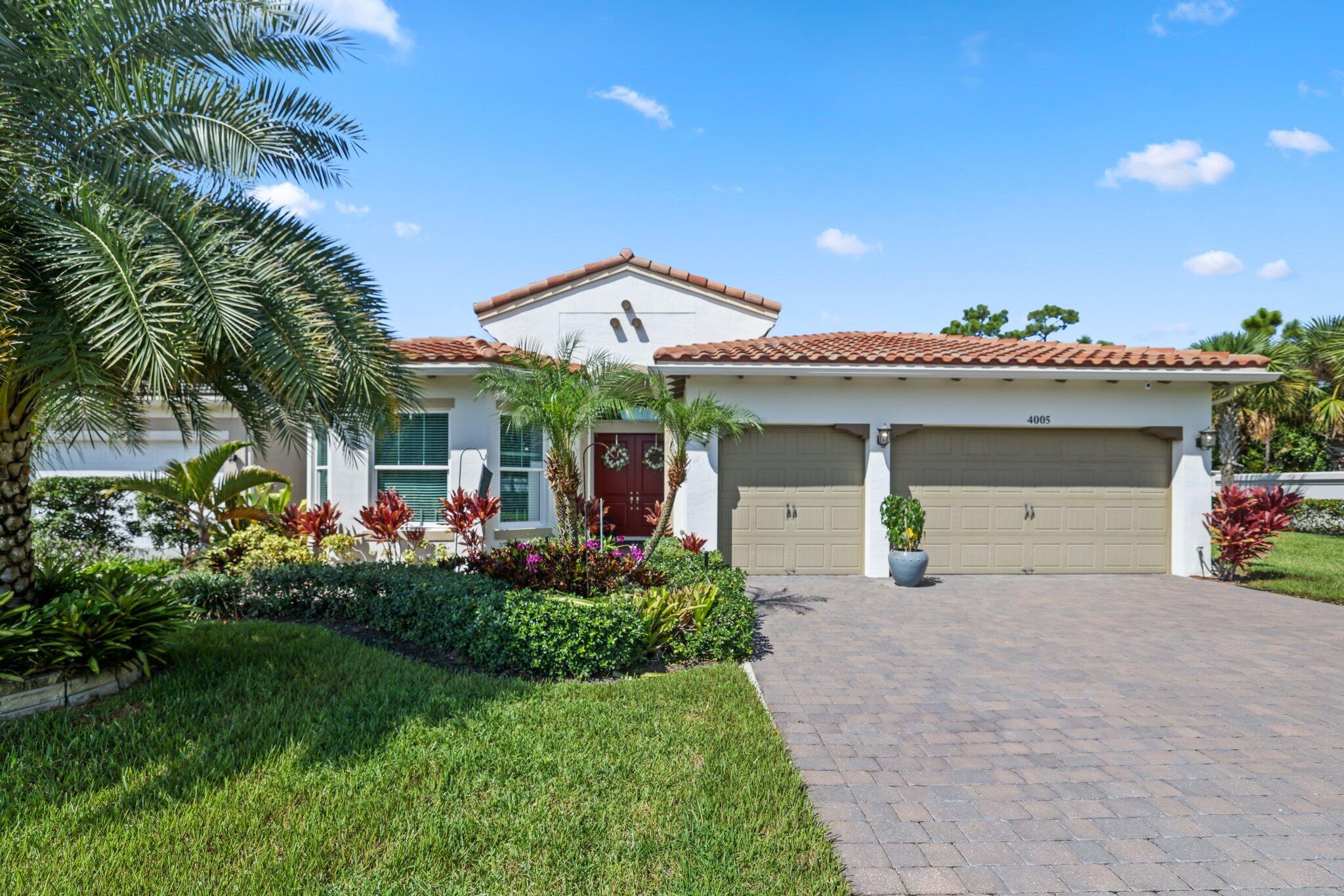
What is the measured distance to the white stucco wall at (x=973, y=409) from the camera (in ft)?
36.2

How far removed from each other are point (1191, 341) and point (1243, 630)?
17007mm

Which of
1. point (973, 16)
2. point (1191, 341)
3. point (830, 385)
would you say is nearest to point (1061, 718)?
point (830, 385)

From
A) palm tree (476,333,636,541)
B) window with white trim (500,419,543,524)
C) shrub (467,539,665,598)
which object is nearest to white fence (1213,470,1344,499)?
window with white trim (500,419,543,524)

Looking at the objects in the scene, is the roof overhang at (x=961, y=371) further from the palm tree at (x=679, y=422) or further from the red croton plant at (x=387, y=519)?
the red croton plant at (x=387, y=519)

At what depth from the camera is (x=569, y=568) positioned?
6.93 metres

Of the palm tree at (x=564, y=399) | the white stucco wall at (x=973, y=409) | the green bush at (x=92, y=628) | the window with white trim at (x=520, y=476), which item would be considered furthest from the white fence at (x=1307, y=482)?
the green bush at (x=92, y=628)

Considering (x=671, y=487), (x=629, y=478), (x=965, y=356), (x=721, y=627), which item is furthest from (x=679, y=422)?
→ (x=629, y=478)

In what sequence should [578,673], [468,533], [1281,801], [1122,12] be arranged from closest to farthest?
1. [1281,801]
2. [578,673]
3. [1122,12]
4. [468,533]

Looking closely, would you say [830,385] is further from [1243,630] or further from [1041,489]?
[1243,630]

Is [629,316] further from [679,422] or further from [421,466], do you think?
[679,422]

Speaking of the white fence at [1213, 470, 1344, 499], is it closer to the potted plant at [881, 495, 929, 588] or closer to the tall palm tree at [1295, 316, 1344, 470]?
the tall palm tree at [1295, 316, 1344, 470]

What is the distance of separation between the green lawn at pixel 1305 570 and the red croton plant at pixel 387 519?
1349 centimetres

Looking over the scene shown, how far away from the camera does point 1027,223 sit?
517 inches

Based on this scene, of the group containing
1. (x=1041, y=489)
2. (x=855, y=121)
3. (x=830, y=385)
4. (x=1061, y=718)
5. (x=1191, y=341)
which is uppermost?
(x=855, y=121)
